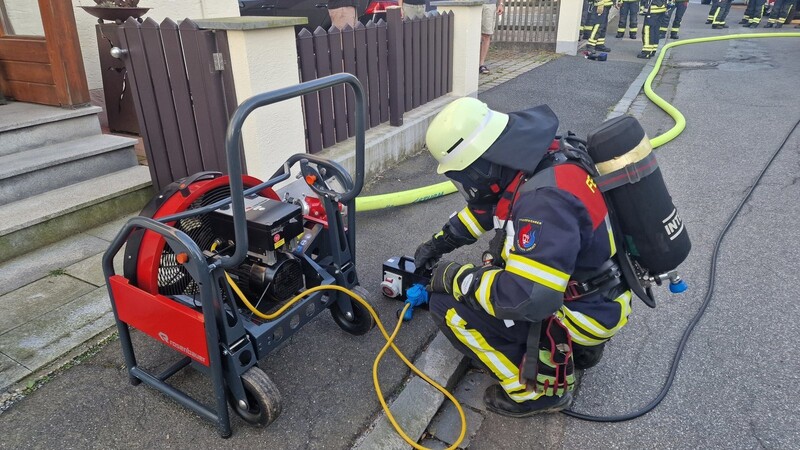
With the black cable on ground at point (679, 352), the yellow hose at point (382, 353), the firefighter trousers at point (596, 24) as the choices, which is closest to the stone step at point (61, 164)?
the yellow hose at point (382, 353)

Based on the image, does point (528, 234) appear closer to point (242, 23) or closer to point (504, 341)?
point (504, 341)

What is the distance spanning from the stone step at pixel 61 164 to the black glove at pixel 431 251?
120 inches

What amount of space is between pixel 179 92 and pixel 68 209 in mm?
1175

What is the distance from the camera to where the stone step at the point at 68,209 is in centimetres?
367

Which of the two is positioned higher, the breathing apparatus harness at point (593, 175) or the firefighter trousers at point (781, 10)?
the firefighter trousers at point (781, 10)

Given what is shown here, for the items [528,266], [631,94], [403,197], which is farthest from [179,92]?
[631,94]

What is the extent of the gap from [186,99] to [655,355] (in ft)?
12.0

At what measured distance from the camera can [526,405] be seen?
247 centimetres

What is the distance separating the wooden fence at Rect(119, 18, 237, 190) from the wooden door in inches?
33.6

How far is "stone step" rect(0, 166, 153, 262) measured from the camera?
3.67 meters

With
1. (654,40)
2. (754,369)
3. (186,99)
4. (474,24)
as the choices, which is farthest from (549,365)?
(654,40)

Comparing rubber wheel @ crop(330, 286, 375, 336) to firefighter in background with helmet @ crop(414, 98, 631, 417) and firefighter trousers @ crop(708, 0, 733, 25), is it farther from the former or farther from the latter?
firefighter trousers @ crop(708, 0, 733, 25)

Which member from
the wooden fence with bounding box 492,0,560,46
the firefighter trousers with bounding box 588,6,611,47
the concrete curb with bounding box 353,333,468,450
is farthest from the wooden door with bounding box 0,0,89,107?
the firefighter trousers with bounding box 588,6,611,47

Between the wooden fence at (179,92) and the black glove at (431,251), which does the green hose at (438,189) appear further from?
the black glove at (431,251)
